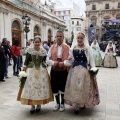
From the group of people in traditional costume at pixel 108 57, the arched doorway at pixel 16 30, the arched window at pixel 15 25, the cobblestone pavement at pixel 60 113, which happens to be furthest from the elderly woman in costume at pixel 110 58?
the arched window at pixel 15 25

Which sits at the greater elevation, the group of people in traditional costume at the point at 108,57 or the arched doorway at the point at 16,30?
the arched doorway at the point at 16,30

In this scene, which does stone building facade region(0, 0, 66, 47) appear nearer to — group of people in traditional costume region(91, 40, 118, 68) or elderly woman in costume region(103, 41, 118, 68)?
group of people in traditional costume region(91, 40, 118, 68)

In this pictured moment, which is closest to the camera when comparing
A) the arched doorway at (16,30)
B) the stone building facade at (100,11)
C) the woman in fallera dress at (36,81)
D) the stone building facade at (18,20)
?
the woman in fallera dress at (36,81)

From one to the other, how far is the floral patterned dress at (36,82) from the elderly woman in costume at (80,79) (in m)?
0.41

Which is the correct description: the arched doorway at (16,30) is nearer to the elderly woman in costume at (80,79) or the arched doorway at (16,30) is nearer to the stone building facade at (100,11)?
→ the elderly woman in costume at (80,79)

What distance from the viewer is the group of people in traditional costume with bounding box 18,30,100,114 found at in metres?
4.16

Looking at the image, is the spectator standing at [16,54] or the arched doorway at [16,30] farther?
the arched doorway at [16,30]

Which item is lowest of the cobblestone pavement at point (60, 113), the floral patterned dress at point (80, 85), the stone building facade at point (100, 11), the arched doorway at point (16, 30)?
the cobblestone pavement at point (60, 113)

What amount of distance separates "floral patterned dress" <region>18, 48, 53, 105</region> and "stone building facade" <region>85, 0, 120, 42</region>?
4545 centimetres

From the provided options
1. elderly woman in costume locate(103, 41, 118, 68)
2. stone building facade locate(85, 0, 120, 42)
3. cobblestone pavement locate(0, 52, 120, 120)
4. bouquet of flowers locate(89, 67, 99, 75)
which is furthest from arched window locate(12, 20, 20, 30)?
stone building facade locate(85, 0, 120, 42)

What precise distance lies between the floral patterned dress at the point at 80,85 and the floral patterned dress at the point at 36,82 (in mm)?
404

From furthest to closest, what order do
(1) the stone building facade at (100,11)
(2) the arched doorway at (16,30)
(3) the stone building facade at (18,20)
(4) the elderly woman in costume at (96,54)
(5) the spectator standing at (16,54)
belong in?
(1) the stone building facade at (100,11), (2) the arched doorway at (16,30), (3) the stone building facade at (18,20), (4) the elderly woman in costume at (96,54), (5) the spectator standing at (16,54)

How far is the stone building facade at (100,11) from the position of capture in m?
49.0

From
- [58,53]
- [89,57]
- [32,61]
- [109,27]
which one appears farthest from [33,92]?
[109,27]
